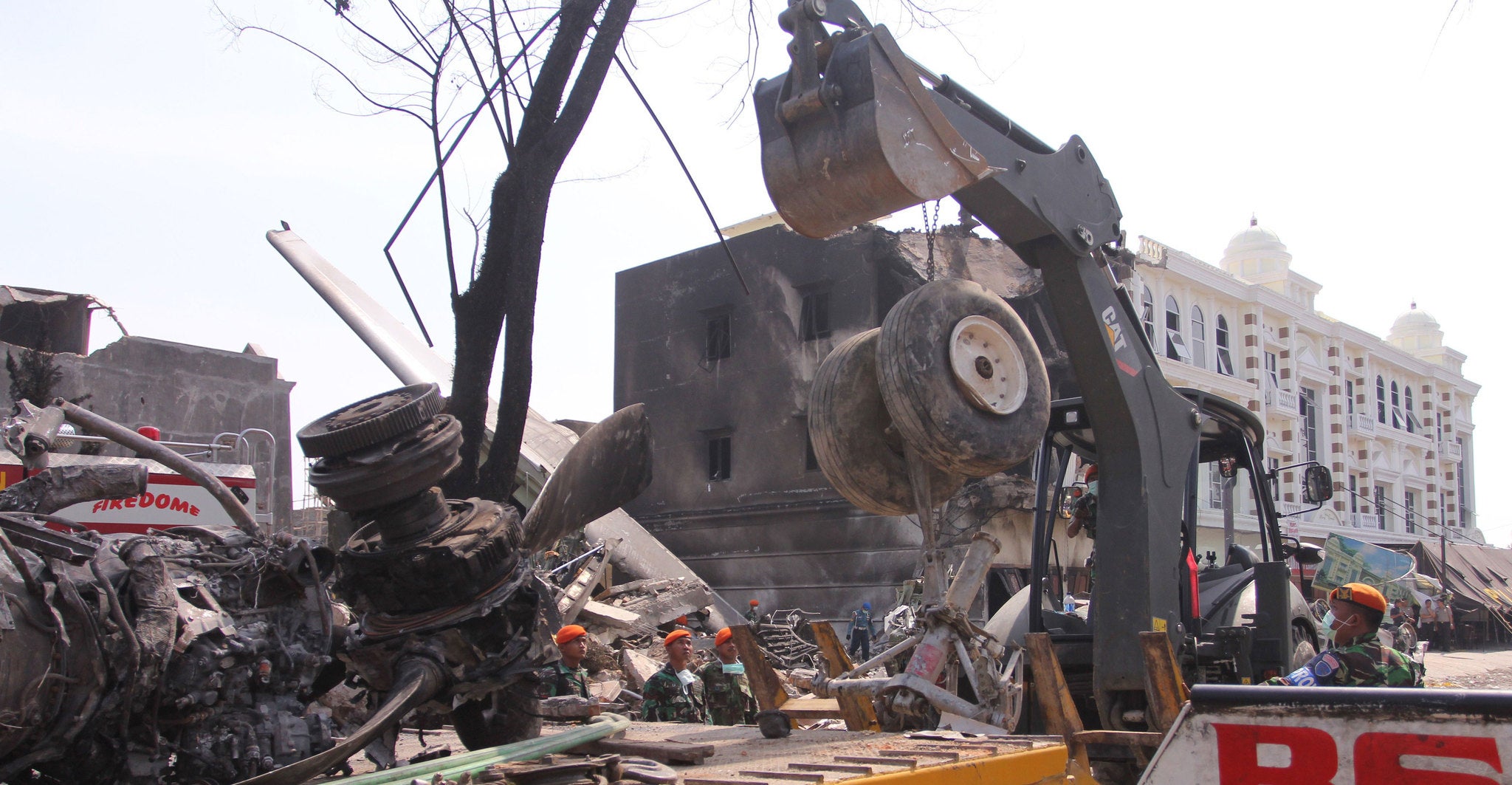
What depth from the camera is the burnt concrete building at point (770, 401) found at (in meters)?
25.3

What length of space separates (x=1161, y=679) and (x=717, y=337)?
2314cm

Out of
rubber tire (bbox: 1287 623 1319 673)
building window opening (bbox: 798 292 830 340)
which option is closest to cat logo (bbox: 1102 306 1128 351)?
rubber tire (bbox: 1287 623 1319 673)

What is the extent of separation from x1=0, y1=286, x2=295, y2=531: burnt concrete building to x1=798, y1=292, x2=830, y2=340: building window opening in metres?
11.4

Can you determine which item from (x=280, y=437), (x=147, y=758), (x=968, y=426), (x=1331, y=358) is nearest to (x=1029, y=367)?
(x=968, y=426)

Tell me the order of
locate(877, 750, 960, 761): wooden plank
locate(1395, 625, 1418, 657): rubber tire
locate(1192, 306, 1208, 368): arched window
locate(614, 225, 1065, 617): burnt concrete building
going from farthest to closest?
locate(1192, 306, 1208, 368): arched window < locate(614, 225, 1065, 617): burnt concrete building < locate(1395, 625, 1418, 657): rubber tire < locate(877, 750, 960, 761): wooden plank

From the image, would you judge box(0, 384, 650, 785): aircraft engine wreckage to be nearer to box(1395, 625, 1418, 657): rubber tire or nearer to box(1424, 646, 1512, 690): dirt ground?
box(1395, 625, 1418, 657): rubber tire

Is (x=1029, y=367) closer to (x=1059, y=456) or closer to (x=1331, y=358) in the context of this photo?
(x=1059, y=456)

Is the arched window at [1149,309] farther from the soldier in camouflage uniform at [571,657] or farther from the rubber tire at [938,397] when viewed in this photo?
the rubber tire at [938,397]

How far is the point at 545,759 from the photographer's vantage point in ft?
11.3

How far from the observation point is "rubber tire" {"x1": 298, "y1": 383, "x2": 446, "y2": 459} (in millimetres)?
3688

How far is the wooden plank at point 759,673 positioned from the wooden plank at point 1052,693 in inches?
49.5

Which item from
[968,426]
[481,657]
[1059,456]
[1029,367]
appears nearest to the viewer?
[481,657]

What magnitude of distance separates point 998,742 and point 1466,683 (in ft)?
68.3

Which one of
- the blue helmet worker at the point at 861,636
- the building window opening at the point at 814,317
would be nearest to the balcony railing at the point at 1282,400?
the building window opening at the point at 814,317
